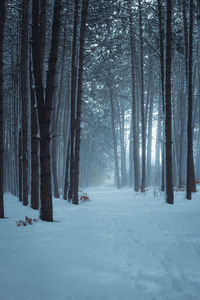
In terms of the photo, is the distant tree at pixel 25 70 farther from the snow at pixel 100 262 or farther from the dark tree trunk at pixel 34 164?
the snow at pixel 100 262

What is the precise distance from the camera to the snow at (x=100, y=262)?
2.30 metres

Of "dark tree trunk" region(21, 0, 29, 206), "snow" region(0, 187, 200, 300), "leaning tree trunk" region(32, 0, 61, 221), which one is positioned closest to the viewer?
"snow" region(0, 187, 200, 300)

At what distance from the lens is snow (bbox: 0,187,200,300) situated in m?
2.30

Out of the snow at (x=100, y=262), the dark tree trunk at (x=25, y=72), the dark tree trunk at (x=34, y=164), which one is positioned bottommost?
the snow at (x=100, y=262)

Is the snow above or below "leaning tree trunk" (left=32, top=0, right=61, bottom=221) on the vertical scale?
below

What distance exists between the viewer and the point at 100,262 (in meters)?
3.06

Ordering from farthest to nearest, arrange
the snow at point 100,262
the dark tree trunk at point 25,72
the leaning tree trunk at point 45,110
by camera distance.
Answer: the dark tree trunk at point 25,72 → the leaning tree trunk at point 45,110 → the snow at point 100,262

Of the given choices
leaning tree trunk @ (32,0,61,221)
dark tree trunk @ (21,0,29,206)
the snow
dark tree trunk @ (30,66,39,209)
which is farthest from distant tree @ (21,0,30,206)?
the snow

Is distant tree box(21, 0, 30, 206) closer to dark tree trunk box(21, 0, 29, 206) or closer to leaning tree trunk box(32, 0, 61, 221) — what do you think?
dark tree trunk box(21, 0, 29, 206)

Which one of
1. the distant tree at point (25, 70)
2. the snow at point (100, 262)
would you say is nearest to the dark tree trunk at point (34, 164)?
the distant tree at point (25, 70)

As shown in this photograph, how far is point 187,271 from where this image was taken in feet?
8.95

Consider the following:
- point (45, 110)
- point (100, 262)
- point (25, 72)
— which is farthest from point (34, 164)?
point (100, 262)

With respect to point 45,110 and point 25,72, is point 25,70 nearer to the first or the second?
point 25,72

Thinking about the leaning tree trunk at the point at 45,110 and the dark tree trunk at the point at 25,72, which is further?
the dark tree trunk at the point at 25,72
